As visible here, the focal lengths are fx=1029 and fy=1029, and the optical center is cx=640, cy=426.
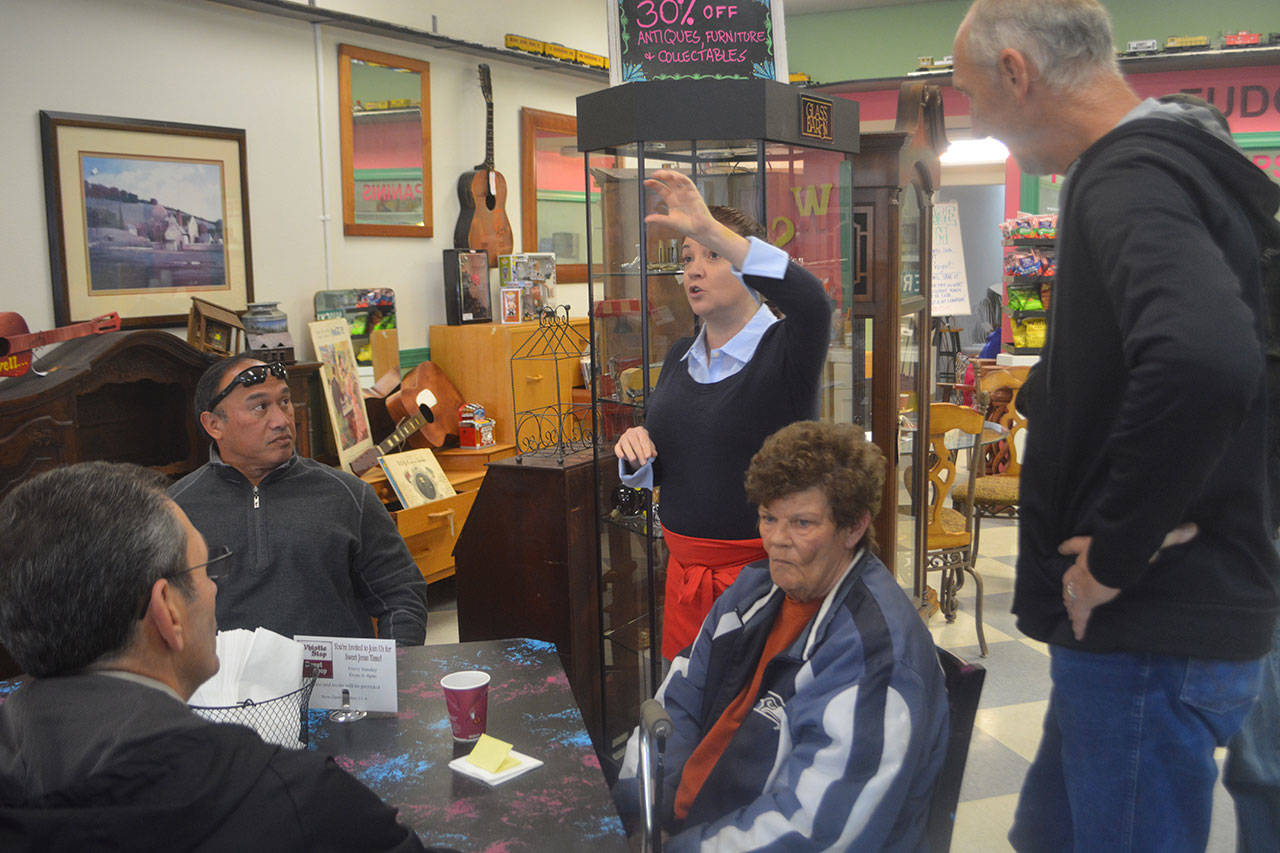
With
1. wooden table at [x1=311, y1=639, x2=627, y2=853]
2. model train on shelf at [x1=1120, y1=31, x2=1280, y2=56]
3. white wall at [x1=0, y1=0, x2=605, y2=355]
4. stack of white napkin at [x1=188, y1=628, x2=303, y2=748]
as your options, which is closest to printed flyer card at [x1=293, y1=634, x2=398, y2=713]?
wooden table at [x1=311, y1=639, x2=627, y2=853]

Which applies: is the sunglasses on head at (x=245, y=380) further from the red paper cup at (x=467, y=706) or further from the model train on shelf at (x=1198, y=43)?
the model train on shelf at (x=1198, y=43)

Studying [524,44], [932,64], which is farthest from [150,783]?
[932,64]

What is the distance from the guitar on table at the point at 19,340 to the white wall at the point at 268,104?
0.37 m

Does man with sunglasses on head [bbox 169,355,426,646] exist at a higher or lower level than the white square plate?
higher

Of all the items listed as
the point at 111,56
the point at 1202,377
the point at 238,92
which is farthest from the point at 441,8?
the point at 1202,377

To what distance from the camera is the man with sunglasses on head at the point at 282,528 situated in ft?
7.79

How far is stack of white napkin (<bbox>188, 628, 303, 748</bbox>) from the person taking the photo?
1535 millimetres

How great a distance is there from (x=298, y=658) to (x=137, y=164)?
3.36 meters

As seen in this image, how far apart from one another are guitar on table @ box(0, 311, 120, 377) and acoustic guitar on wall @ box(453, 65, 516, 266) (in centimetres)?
265

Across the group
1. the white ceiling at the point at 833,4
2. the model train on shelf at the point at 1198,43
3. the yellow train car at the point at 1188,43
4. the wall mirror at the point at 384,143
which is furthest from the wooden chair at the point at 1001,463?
the white ceiling at the point at 833,4

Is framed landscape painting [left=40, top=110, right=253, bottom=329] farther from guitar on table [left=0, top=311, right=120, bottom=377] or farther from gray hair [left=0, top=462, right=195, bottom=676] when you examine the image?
gray hair [left=0, top=462, right=195, bottom=676]

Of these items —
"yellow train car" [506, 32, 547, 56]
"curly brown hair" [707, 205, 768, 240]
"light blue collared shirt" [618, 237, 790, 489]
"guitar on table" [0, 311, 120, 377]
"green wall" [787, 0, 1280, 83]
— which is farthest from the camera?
"green wall" [787, 0, 1280, 83]

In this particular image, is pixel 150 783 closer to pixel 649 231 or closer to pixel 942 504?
pixel 649 231

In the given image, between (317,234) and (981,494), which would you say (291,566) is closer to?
(317,234)
